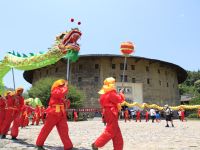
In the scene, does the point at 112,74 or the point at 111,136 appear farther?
the point at 112,74

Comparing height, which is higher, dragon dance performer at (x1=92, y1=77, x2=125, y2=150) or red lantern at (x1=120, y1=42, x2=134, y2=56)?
red lantern at (x1=120, y1=42, x2=134, y2=56)

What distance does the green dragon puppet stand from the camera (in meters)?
8.78

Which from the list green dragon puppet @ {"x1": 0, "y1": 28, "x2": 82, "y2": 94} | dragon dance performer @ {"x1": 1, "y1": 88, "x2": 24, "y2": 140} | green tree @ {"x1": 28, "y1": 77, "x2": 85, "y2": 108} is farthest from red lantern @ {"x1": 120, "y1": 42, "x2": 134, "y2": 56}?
green tree @ {"x1": 28, "y1": 77, "x2": 85, "y2": 108}

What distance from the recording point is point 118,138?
6.91 meters

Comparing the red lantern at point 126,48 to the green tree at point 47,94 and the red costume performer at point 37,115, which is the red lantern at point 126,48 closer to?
the red costume performer at point 37,115

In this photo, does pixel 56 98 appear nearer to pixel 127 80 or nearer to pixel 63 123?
pixel 63 123

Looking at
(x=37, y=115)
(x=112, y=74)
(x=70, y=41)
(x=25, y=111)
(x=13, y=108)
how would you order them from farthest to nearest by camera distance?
(x=112, y=74) → (x=37, y=115) → (x=25, y=111) → (x=13, y=108) → (x=70, y=41)

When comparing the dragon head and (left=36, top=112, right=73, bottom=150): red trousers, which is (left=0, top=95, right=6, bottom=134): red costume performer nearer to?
the dragon head

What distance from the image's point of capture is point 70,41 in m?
8.88

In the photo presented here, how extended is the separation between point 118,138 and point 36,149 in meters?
2.21

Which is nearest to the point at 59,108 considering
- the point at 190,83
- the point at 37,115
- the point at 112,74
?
the point at 37,115

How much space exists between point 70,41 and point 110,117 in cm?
280

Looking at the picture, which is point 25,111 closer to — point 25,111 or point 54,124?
point 25,111

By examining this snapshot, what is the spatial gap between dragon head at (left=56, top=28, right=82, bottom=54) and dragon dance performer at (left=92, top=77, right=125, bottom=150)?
185 centimetres
